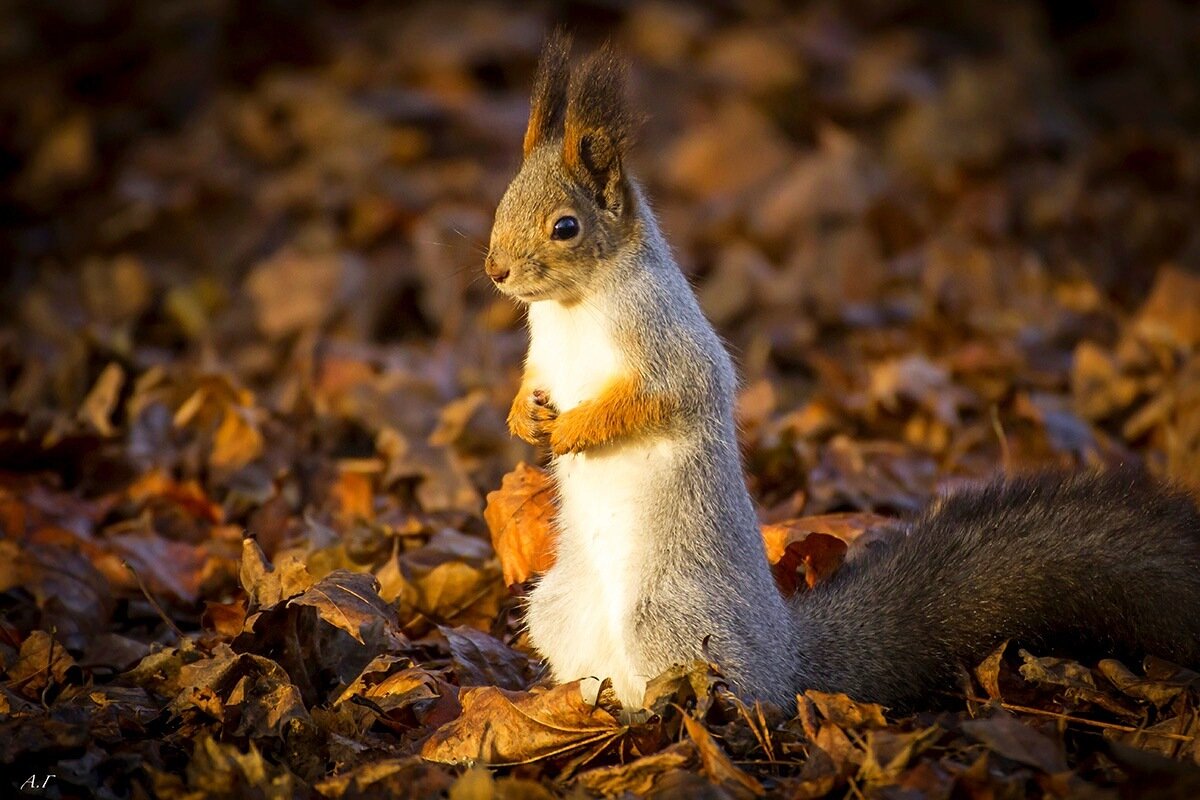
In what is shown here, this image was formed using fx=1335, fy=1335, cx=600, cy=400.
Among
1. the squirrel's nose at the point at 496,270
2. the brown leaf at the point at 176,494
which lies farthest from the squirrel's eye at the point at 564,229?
the brown leaf at the point at 176,494

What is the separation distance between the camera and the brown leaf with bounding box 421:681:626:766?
2.52m

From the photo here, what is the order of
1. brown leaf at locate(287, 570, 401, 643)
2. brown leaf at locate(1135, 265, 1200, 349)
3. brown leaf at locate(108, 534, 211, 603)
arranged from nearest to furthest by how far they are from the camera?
brown leaf at locate(287, 570, 401, 643), brown leaf at locate(108, 534, 211, 603), brown leaf at locate(1135, 265, 1200, 349)

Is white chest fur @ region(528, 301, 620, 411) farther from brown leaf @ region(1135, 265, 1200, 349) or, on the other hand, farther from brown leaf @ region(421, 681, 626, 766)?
brown leaf @ region(1135, 265, 1200, 349)

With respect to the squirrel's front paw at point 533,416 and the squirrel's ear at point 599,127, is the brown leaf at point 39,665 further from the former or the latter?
the squirrel's ear at point 599,127

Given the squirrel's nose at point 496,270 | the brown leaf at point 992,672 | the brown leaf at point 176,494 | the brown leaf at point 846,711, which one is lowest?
the brown leaf at point 176,494

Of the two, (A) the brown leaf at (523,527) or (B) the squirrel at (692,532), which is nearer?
(B) the squirrel at (692,532)

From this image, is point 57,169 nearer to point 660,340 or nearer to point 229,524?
point 229,524

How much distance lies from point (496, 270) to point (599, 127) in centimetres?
37

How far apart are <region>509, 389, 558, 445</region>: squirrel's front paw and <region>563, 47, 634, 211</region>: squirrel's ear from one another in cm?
45

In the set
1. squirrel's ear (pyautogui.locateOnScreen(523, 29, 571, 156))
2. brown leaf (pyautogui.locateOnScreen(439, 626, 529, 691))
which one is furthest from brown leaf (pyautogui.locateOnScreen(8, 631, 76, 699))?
squirrel's ear (pyautogui.locateOnScreen(523, 29, 571, 156))

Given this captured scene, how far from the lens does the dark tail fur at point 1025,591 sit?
2.62 m

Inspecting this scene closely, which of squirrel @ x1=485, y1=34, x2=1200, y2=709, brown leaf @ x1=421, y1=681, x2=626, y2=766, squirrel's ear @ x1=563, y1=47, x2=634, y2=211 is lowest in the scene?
brown leaf @ x1=421, y1=681, x2=626, y2=766

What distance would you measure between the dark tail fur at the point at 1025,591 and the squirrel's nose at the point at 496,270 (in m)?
0.97

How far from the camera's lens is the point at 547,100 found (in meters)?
2.99
